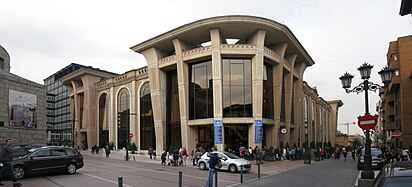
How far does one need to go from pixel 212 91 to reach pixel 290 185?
2319 centimetres

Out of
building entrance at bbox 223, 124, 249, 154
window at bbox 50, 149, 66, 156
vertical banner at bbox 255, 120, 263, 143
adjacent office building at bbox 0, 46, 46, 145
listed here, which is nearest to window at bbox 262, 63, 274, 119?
building entrance at bbox 223, 124, 249, 154

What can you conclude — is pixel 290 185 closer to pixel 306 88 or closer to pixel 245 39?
pixel 245 39

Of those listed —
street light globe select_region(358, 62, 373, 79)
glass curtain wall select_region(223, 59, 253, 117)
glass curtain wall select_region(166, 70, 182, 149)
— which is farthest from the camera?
glass curtain wall select_region(166, 70, 182, 149)

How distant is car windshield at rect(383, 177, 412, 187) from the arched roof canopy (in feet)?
104

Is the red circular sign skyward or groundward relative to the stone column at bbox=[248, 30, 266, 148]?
groundward

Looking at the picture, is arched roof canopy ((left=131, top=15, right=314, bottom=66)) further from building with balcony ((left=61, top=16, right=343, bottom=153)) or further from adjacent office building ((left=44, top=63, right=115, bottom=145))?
adjacent office building ((left=44, top=63, right=115, bottom=145))

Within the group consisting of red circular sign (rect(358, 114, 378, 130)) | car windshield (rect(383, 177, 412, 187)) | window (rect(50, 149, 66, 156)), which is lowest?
window (rect(50, 149, 66, 156))

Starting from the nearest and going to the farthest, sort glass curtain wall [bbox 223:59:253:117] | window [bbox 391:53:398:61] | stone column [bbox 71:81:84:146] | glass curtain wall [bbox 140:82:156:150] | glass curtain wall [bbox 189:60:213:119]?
1. glass curtain wall [bbox 223:59:253:117]
2. glass curtain wall [bbox 189:60:213:119]
3. glass curtain wall [bbox 140:82:156:150]
4. window [bbox 391:53:398:61]
5. stone column [bbox 71:81:84:146]

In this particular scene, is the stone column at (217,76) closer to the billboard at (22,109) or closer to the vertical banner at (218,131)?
the vertical banner at (218,131)

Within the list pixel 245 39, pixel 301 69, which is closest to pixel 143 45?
pixel 245 39

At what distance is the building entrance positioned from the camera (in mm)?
37938

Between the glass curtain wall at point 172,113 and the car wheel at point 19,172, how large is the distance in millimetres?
26866

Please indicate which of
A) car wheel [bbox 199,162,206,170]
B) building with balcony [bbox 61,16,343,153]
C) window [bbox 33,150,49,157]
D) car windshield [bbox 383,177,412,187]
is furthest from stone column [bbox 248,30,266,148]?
car windshield [bbox 383,177,412,187]

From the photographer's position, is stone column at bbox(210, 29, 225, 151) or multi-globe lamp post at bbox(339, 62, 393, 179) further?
stone column at bbox(210, 29, 225, 151)
